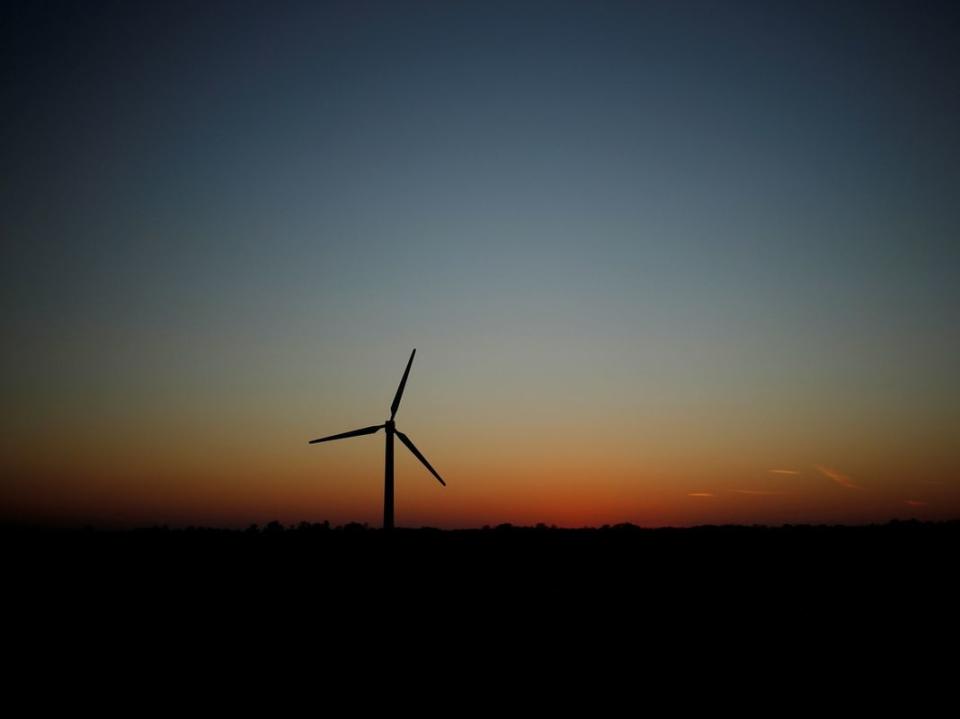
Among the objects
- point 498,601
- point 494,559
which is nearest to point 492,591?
point 498,601

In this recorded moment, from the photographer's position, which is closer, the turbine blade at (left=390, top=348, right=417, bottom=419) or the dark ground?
the dark ground

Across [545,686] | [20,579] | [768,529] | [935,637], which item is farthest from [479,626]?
[768,529]

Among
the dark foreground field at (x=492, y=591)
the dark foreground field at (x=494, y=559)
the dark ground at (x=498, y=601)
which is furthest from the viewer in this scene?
the dark foreground field at (x=494, y=559)

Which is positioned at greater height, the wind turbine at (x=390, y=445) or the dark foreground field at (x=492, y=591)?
the wind turbine at (x=390, y=445)

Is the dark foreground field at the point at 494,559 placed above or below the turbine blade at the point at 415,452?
below

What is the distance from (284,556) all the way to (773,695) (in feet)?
148

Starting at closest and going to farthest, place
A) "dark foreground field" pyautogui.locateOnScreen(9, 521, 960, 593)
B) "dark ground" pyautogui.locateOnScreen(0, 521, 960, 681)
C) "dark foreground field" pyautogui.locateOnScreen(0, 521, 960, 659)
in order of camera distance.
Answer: "dark ground" pyautogui.locateOnScreen(0, 521, 960, 681) → "dark foreground field" pyautogui.locateOnScreen(0, 521, 960, 659) → "dark foreground field" pyautogui.locateOnScreen(9, 521, 960, 593)

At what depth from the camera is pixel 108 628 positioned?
126ft

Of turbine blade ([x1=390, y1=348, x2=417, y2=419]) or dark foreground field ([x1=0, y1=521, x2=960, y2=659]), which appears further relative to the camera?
turbine blade ([x1=390, y1=348, x2=417, y2=419])

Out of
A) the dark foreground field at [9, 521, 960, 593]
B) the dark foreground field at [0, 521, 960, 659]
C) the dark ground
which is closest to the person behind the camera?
the dark ground

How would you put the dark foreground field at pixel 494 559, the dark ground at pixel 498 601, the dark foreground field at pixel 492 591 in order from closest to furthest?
the dark ground at pixel 498 601
the dark foreground field at pixel 492 591
the dark foreground field at pixel 494 559

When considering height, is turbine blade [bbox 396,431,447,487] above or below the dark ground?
above

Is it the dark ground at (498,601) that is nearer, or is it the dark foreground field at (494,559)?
the dark ground at (498,601)

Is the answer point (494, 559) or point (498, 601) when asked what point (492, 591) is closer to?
point (498, 601)
